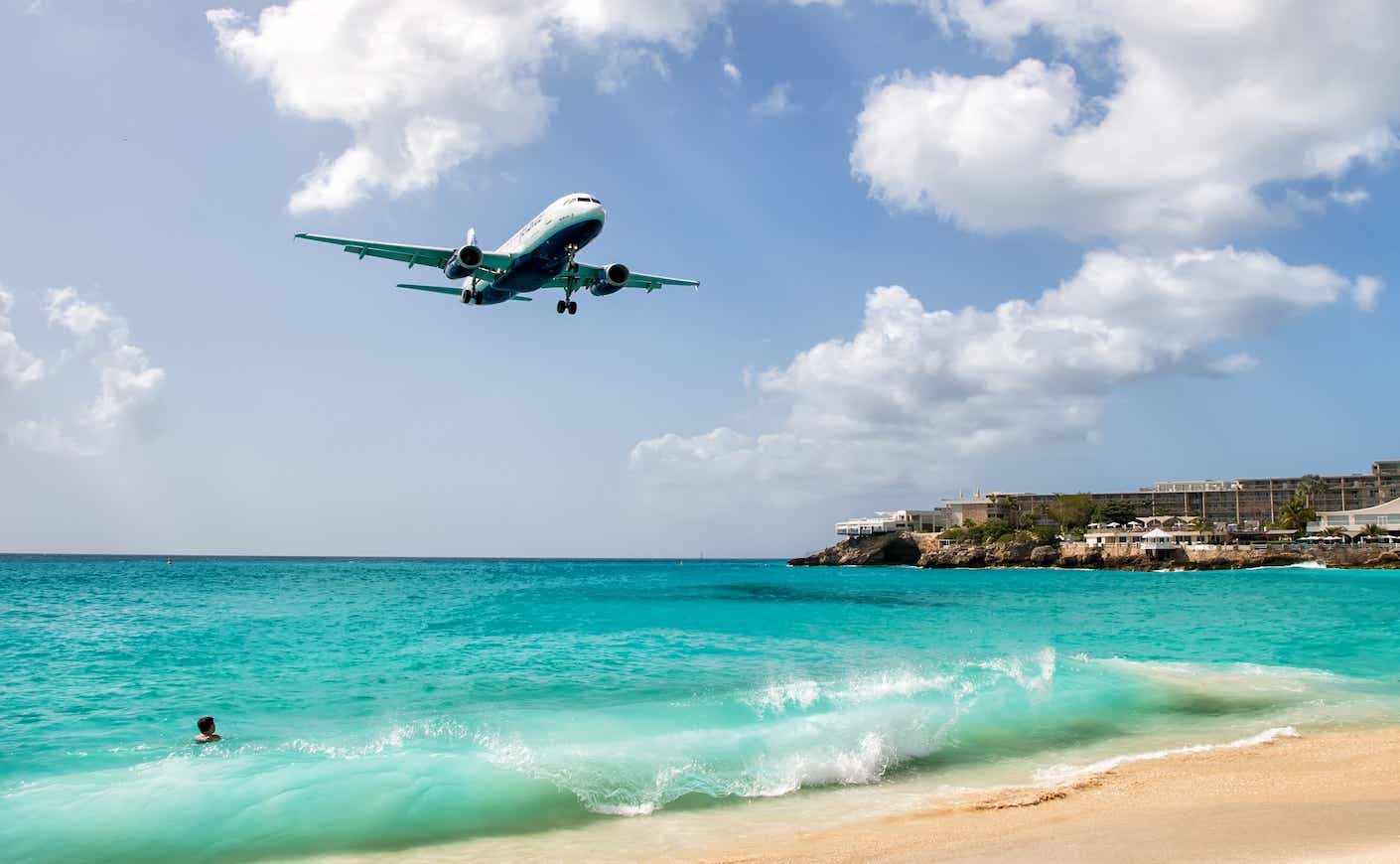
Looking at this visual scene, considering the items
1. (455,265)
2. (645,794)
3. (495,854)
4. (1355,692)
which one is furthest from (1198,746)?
(455,265)

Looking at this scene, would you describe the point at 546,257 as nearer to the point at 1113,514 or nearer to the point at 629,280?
the point at 629,280

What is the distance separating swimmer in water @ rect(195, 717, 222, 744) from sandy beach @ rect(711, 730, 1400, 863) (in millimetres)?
11801

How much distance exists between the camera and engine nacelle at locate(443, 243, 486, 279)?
→ 34594mm

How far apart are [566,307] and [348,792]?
2810 centimetres

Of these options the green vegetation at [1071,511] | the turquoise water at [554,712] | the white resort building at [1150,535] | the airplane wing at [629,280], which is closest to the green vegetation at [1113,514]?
the green vegetation at [1071,511]

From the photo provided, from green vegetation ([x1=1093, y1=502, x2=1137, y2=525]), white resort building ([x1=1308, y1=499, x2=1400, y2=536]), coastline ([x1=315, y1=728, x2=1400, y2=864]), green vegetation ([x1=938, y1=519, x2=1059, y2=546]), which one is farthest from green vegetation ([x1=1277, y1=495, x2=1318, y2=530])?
coastline ([x1=315, y1=728, x2=1400, y2=864])

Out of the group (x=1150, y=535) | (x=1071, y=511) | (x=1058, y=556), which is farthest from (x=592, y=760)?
(x=1071, y=511)

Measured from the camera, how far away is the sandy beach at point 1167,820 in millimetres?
9945

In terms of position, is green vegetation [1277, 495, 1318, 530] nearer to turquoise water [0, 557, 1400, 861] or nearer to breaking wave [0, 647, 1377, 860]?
turquoise water [0, 557, 1400, 861]

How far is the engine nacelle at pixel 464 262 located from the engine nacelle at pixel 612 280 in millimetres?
5305

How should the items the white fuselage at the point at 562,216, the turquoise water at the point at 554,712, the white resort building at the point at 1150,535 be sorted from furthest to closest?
1. the white resort building at the point at 1150,535
2. the white fuselage at the point at 562,216
3. the turquoise water at the point at 554,712

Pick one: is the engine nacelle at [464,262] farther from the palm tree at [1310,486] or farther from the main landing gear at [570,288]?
the palm tree at [1310,486]

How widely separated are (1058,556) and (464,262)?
4966 inches

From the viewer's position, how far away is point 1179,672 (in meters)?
26.1
